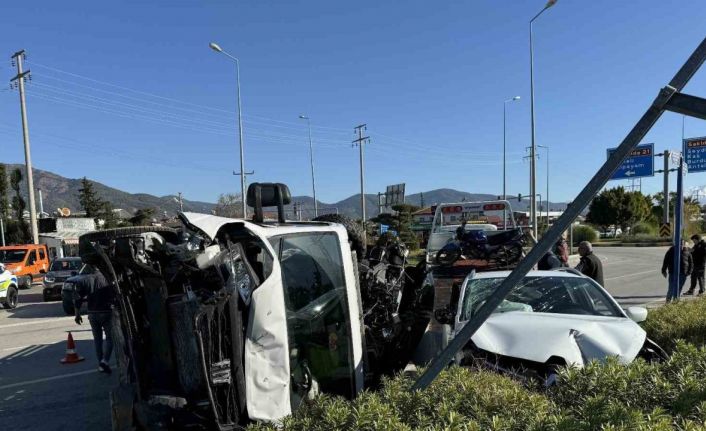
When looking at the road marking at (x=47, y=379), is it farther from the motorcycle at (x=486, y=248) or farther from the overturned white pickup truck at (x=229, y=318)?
the motorcycle at (x=486, y=248)

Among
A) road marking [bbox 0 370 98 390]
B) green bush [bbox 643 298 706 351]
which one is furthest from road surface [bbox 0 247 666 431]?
green bush [bbox 643 298 706 351]

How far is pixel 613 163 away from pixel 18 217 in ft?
221

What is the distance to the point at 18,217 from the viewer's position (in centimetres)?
5603

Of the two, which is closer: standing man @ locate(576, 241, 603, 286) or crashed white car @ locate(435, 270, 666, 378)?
crashed white car @ locate(435, 270, 666, 378)

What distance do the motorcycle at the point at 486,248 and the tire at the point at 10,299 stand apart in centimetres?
1421

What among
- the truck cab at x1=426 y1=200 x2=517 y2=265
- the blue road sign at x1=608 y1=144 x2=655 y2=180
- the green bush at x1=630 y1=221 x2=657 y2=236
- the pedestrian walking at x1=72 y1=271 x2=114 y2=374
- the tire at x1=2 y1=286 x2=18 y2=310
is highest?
the blue road sign at x1=608 y1=144 x2=655 y2=180

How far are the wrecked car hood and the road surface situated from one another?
14.1 feet

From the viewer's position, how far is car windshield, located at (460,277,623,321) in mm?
4996

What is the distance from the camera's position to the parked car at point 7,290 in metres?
15.1

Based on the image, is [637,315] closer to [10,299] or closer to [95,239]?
[95,239]

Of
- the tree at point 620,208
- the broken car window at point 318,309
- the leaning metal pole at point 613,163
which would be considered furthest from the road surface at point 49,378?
the tree at point 620,208

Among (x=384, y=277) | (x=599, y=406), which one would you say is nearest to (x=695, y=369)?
(x=599, y=406)

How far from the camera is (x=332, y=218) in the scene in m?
5.27

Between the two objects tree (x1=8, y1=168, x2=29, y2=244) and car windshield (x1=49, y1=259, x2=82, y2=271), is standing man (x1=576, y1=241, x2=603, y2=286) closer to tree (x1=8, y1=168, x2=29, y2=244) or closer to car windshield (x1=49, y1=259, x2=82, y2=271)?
car windshield (x1=49, y1=259, x2=82, y2=271)
